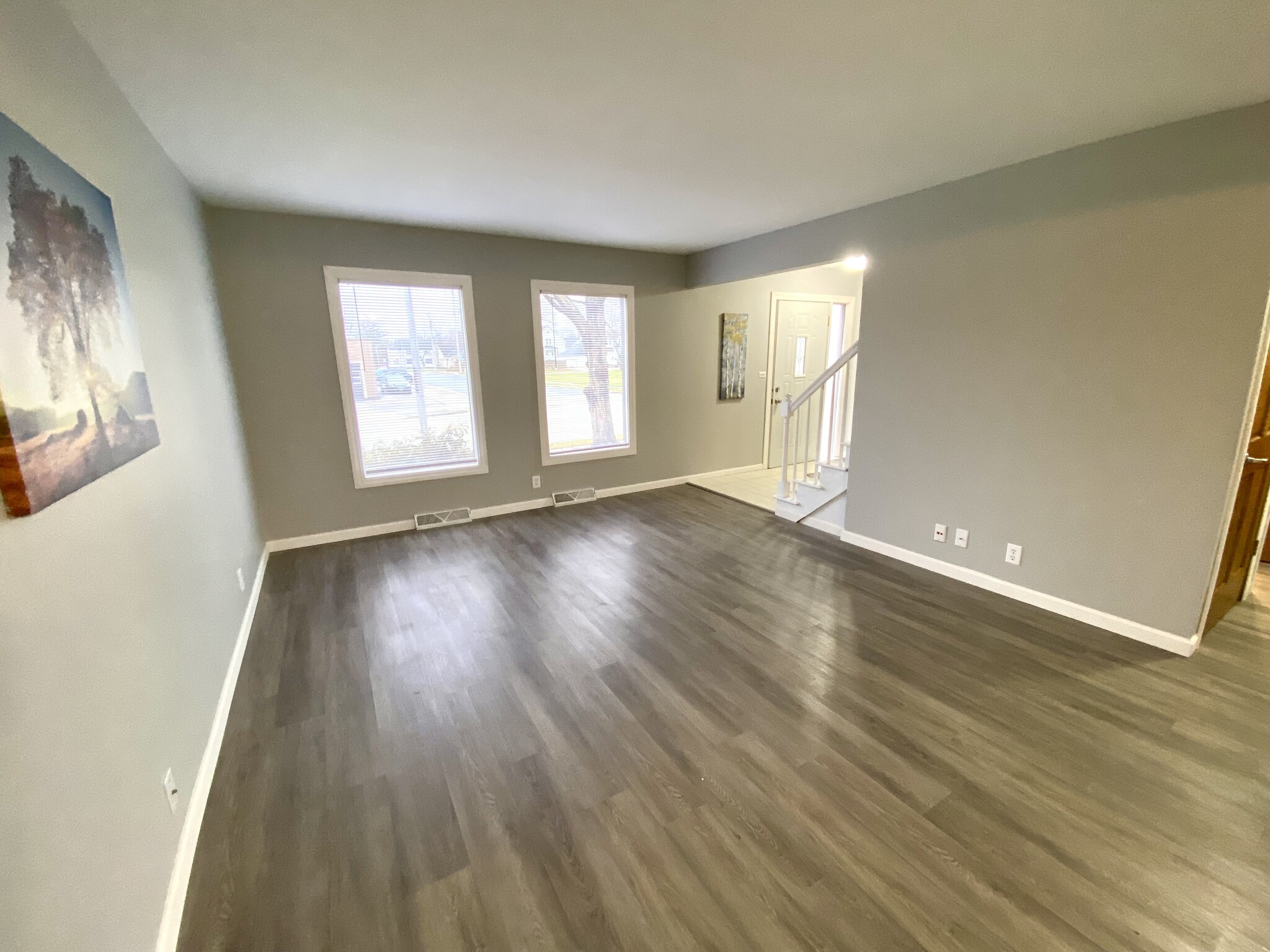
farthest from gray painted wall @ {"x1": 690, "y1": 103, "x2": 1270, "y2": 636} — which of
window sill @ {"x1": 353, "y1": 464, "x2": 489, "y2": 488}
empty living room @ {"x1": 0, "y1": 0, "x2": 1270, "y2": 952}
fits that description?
window sill @ {"x1": 353, "y1": 464, "x2": 489, "y2": 488}

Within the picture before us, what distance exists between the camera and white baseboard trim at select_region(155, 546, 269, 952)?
1.32 meters

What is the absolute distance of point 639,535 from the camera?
4340mm

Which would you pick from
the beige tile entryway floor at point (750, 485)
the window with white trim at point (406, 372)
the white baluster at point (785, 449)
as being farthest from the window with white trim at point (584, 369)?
the white baluster at point (785, 449)

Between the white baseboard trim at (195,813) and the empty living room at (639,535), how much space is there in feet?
0.09

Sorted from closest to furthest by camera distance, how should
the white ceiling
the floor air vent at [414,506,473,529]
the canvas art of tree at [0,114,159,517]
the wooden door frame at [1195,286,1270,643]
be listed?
the canvas art of tree at [0,114,159,517]
the white ceiling
the wooden door frame at [1195,286,1270,643]
the floor air vent at [414,506,473,529]

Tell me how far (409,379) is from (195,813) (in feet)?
10.9

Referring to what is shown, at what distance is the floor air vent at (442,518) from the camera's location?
453cm

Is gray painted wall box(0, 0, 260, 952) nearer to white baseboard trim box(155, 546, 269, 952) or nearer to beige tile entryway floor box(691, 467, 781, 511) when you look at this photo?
white baseboard trim box(155, 546, 269, 952)

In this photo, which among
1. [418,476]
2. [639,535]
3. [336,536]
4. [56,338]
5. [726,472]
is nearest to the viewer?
[56,338]

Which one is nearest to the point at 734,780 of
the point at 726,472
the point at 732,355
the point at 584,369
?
the point at 584,369

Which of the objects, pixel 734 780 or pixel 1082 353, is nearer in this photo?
pixel 734 780

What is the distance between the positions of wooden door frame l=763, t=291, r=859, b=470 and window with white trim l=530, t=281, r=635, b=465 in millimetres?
1896

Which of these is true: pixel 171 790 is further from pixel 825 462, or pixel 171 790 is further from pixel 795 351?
pixel 795 351

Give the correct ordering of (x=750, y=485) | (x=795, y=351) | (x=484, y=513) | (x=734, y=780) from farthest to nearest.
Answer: (x=795, y=351)
(x=750, y=485)
(x=484, y=513)
(x=734, y=780)
